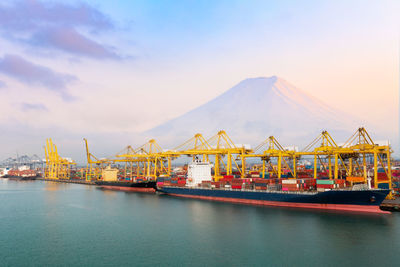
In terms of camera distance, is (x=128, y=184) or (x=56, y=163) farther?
(x=56, y=163)

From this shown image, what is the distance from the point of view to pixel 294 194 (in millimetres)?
40656

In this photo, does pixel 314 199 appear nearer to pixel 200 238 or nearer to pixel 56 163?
pixel 200 238

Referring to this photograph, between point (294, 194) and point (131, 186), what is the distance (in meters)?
46.4

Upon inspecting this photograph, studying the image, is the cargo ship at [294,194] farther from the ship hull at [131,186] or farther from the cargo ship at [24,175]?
the cargo ship at [24,175]

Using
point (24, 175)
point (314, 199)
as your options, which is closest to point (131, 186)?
point (314, 199)

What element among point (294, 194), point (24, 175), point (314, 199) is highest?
point (294, 194)

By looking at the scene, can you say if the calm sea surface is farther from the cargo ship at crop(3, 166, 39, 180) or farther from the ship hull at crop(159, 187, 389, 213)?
the cargo ship at crop(3, 166, 39, 180)

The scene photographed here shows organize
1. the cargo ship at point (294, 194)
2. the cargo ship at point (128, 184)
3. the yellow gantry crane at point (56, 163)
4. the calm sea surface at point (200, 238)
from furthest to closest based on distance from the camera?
the yellow gantry crane at point (56, 163), the cargo ship at point (128, 184), the cargo ship at point (294, 194), the calm sea surface at point (200, 238)

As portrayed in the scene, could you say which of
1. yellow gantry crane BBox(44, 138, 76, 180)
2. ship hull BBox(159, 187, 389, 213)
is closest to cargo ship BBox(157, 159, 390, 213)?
ship hull BBox(159, 187, 389, 213)

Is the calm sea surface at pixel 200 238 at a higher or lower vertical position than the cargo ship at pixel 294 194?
lower

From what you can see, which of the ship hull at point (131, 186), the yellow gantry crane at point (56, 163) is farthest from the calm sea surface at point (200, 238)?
the yellow gantry crane at point (56, 163)

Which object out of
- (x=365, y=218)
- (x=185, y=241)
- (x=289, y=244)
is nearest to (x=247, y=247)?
(x=289, y=244)

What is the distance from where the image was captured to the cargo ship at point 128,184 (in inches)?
2758

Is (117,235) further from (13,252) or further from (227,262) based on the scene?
(227,262)
